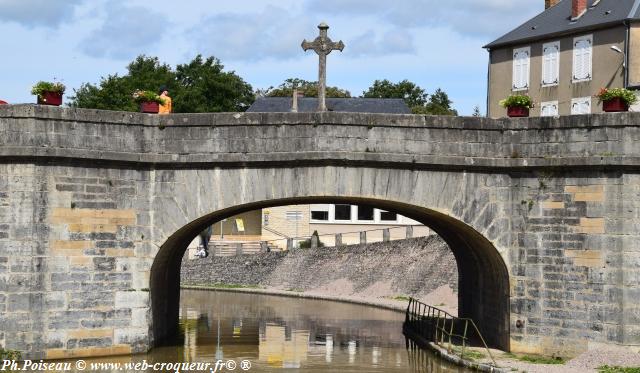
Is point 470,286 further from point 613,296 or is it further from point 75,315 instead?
point 75,315

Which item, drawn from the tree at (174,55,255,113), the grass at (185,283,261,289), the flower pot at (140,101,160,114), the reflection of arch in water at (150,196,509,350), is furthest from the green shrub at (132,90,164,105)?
the tree at (174,55,255,113)

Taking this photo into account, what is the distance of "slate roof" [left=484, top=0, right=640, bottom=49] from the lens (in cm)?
4438

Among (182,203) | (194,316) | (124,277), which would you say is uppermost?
(182,203)

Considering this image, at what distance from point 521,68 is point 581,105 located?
A: 4254mm

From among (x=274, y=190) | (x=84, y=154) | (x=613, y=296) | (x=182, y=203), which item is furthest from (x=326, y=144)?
(x=613, y=296)

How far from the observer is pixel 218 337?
86.6ft

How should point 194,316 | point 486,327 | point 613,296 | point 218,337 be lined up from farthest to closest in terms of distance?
point 194,316 < point 218,337 < point 486,327 < point 613,296

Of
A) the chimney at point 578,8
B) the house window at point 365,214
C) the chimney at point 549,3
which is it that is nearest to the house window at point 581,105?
the chimney at point 578,8

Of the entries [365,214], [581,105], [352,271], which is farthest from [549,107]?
[365,214]

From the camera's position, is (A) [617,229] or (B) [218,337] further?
(B) [218,337]

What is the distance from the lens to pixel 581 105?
4653 centimetres

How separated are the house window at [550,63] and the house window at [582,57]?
42.8 inches

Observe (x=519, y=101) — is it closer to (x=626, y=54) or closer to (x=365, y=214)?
(x=626, y=54)

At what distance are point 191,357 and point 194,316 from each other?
10.4 metres
